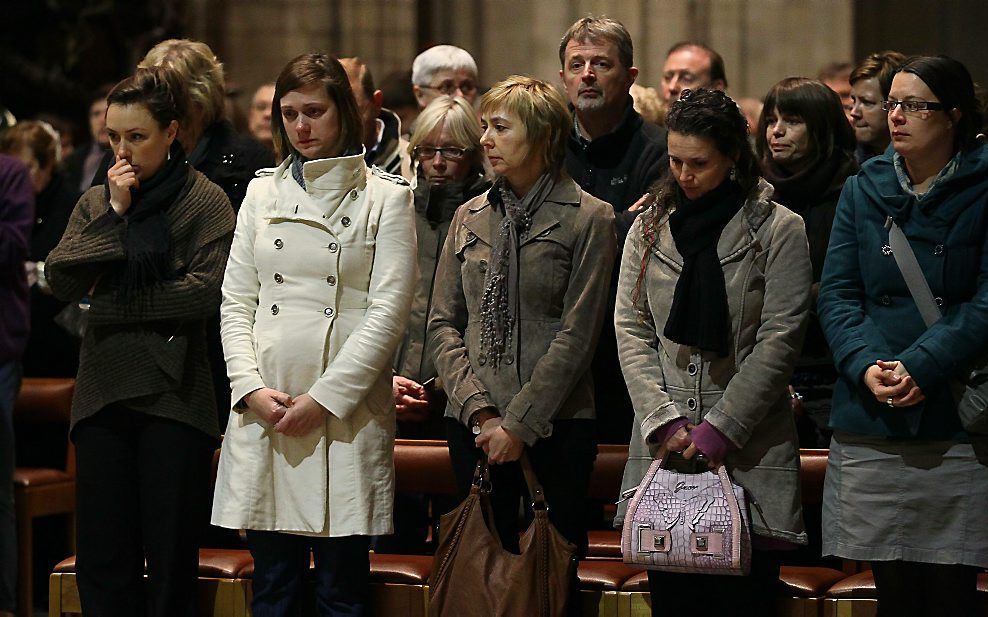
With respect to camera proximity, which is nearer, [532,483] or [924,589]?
[924,589]

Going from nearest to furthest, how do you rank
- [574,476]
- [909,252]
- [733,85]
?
[909,252] < [574,476] < [733,85]

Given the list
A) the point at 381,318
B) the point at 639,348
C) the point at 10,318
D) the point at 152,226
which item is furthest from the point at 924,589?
the point at 10,318

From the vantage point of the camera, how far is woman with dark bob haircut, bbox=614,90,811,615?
3941 mm

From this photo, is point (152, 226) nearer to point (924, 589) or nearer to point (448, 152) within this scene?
point (448, 152)

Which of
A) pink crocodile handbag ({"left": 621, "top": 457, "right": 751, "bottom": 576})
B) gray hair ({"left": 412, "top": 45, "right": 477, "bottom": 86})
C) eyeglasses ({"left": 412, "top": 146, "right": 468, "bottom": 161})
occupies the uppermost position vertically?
gray hair ({"left": 412, "top": 45, "right": 477, "bottom": 86})

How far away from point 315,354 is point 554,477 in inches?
29.8

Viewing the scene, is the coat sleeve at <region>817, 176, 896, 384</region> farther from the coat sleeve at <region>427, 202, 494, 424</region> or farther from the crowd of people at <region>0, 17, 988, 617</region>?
the coat sleeve at <region>427, 202, 494, 424</region>

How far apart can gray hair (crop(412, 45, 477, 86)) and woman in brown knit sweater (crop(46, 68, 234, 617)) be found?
1.69 m

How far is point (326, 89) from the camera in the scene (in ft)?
14.1

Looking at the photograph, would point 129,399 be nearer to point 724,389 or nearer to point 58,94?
point 724,389

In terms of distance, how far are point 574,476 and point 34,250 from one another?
3.29m

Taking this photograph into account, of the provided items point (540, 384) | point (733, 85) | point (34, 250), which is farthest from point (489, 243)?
point (733, 85)

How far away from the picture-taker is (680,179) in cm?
410

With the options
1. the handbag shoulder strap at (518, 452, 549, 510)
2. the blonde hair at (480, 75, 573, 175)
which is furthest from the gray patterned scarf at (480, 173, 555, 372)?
the handbag shoulder strap at (518, 452, 549, 510)
